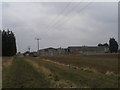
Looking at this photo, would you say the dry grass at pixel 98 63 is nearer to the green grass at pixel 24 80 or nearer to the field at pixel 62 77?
the field at pixel 62 77

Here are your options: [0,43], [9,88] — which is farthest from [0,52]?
[9,88]

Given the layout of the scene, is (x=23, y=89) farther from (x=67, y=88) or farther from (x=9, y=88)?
(x=67, y=88)

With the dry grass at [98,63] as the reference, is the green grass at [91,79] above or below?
above

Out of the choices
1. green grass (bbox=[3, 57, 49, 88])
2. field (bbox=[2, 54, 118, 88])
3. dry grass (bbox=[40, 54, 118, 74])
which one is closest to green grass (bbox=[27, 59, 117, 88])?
field (bbox=[2, 54, 118, 88])

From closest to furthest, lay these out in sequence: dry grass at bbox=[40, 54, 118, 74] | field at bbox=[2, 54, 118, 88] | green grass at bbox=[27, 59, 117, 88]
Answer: green grass at bbox=[27, 59, 117, 88], field at bbox=[2, 54, 118, 88], dry grass at bbox=[40, 54, 118, 74]

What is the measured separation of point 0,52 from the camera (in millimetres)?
136625

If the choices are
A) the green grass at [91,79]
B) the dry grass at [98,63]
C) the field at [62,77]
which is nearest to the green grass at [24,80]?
the field at [62,77]

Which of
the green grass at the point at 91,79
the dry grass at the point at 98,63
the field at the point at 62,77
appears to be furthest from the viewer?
the dry grass at the point at 98,63

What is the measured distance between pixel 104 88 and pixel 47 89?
2.81 m

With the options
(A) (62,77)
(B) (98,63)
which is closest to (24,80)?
(A) (62,77)

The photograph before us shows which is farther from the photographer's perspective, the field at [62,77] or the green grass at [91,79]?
the field at [62,77]

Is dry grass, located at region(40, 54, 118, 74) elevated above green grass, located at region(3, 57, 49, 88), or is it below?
below

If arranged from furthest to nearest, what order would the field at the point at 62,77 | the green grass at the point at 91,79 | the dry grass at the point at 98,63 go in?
the dry grass at the point at 98,63, the field at the point at 62,77, the green grass at the point at 91,79

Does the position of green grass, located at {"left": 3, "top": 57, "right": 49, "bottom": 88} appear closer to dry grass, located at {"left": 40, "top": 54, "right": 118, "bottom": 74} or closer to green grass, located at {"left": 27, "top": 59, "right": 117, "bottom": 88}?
green grass, located at {"left": 27, "top": 59, "right": 117, "bottom": 88}
